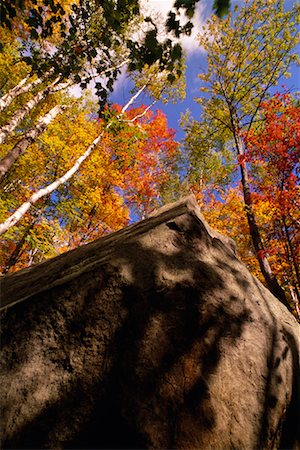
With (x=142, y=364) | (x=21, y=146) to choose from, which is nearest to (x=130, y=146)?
(x=21, y=146)

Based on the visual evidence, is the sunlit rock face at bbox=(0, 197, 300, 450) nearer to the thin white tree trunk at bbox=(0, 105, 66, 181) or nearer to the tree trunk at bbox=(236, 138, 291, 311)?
the thin white tree trunk at bbox=(0, 105, 66, 181)

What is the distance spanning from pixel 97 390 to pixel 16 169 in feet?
37.4

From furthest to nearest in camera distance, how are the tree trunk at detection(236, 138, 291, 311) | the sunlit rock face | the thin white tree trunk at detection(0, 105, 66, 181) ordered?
the tree trunk at detection(236, 138, 291, 311) < the thin white tree trunk at detection(0, 105, 66, 181) < the sunlit rock face

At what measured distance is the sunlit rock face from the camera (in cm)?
161

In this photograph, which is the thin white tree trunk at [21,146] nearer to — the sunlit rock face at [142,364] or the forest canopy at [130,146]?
the forest canopy at [130,146]

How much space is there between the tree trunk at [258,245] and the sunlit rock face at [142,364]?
5639 mm

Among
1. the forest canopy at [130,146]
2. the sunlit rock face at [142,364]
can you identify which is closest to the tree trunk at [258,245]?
the forest canopy at [130,146]

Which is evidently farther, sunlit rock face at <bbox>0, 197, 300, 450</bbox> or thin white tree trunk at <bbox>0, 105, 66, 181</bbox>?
thin white tree trunk at <bbox>0, 105, 66, 181</bbox>

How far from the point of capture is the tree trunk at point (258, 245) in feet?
24.9

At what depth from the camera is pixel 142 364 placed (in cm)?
183

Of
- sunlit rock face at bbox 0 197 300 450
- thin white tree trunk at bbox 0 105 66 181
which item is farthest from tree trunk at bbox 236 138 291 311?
thin white tree trunk at bbox 0 105 66 181

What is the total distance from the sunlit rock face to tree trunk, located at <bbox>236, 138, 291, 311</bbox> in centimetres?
564

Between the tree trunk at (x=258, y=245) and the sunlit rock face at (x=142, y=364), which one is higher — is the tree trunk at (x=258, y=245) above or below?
above

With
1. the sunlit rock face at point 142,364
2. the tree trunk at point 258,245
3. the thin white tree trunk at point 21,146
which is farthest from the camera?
the tree trunk at point 258,245
